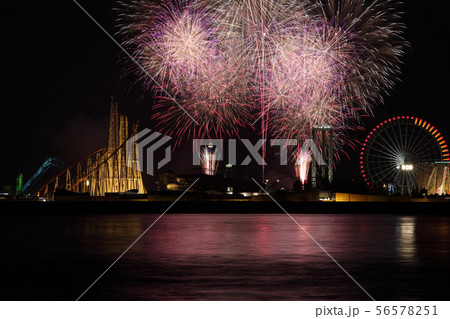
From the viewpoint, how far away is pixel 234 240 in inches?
1035

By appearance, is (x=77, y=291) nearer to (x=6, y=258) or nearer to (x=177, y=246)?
(x=6, y=258)

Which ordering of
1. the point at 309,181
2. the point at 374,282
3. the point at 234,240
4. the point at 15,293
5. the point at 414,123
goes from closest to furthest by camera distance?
the point at 15,293 → the point at 374,282 → the point at 234,240 → the point at 414,123 → the point at 309,181

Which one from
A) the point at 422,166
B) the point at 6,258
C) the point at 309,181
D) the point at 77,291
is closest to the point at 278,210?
the point at 422,166

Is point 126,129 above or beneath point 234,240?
above

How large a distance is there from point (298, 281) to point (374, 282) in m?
1.58

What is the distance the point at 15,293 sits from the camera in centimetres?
1256

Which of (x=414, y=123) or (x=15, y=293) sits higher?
(x=414, y=123)

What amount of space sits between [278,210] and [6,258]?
50.9 meters

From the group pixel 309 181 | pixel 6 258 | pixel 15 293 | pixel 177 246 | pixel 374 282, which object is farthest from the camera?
pixel 309 181

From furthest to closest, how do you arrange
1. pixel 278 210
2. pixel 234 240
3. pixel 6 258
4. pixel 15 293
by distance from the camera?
pixel 278 210 → pixel 234 240 → pixel 6 258 → pixel 15 293

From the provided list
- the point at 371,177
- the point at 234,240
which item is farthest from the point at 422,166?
the point at 234,240

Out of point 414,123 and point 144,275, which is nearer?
point 144,275

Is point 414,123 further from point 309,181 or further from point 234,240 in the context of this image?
point 234,240

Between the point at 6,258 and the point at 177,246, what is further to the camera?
the point at 177,246
